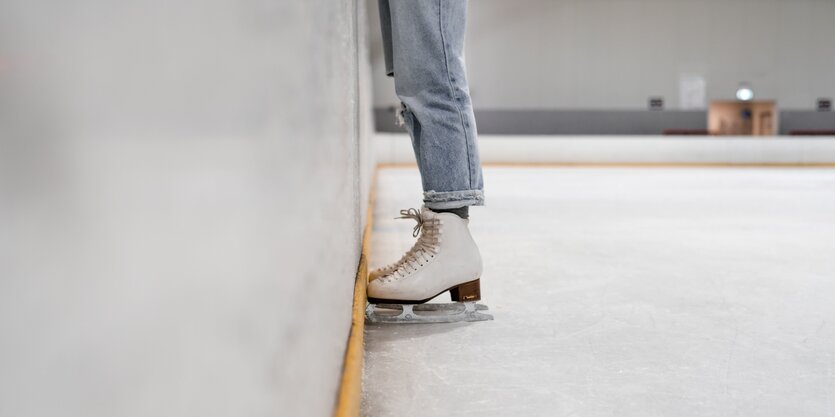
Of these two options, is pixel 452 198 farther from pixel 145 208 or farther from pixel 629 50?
pixel 629 50

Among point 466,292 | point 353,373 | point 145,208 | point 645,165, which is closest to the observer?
point 145,208

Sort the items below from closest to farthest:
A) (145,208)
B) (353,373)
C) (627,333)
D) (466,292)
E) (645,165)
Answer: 1. (145,208)
2. (353,373)
3. (627,333)
4. (466,292)
5. (645,165)

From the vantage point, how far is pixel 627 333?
1.01 metres

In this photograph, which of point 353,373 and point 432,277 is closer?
point 353,373

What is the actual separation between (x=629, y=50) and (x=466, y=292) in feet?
29.9

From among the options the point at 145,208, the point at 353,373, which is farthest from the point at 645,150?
the point at 145,208

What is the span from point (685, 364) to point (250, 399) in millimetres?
735

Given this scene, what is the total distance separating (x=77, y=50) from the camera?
144 millimetres

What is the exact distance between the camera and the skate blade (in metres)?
1.09

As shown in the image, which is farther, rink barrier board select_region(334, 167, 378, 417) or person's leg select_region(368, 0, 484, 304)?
person's leg select_region(368, 0, 484, 304)

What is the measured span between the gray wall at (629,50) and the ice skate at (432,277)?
832 centimetres

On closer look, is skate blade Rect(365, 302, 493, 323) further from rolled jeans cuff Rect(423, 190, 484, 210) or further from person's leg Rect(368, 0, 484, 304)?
rolled jeans cuff Rect(423, 190, 484, 210)

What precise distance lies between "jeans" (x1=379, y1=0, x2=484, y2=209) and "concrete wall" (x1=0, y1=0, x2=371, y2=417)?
65 cm

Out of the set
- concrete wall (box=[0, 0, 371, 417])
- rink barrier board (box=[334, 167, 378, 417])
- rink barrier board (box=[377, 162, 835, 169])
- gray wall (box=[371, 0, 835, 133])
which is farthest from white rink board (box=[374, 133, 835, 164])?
concrete wall (box=[0, 0, 371, 417])
